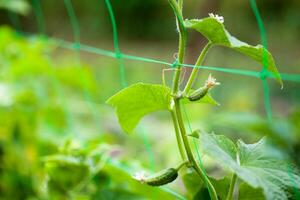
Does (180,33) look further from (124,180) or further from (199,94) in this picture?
(124,180)

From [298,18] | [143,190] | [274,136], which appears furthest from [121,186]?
[298,18]

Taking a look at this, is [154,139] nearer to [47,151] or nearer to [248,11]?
[47,151]

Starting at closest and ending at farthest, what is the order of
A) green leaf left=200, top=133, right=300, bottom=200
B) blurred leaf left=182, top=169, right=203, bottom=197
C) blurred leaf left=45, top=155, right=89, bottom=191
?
green leaf left=200, top=133, right=300, bottom=200, blurred leaf left=182, top=169, right=203, bottom=197, blurred leaf left=45, top=155, right=89, bottom=191

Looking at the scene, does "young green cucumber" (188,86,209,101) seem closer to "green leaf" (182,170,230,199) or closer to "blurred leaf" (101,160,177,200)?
"green leaf" (182,170,230,199)

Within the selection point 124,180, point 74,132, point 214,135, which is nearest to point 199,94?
point 214,135

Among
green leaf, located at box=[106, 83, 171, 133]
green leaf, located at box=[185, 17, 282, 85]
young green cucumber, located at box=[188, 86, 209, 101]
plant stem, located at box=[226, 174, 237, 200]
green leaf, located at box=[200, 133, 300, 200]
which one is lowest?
plant stem, located at box=[226, 174, 237, 200]

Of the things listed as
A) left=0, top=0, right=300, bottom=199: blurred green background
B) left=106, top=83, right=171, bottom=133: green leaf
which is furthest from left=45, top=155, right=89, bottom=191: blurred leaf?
left=106, top=83, right=171, bottom=133: green leaf

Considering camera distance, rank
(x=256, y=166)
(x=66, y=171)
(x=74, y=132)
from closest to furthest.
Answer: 1. (x=256, y=166)
2. (x=66, y=171)
3. (x=74, y=132)

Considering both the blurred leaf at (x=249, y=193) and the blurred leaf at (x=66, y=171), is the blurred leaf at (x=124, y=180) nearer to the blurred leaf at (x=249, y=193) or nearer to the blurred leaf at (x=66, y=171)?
the blurred leaf at (x=66, y=171)
